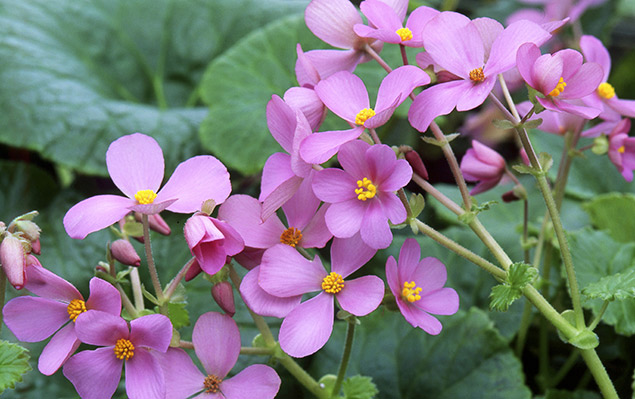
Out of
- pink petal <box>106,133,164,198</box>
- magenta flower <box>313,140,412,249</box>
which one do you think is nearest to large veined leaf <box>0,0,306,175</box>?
pink petal <box>106,133,164,198</box>

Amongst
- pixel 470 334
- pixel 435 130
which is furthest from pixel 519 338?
pixel 435 130

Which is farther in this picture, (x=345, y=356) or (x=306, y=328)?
(x=345, y=356)

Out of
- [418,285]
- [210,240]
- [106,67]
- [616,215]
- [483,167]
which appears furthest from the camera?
[106,67]

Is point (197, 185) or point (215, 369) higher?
point (197, 185)

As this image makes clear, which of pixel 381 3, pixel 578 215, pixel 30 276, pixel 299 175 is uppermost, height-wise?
pixel 381 3

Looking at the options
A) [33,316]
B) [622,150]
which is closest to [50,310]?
[33,316]

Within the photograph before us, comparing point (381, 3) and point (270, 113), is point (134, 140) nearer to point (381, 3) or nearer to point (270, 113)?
point (270, 113)

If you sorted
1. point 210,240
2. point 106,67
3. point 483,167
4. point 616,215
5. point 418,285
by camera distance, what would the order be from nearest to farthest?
point 210,240, point 418,285, point 483,167, point 616,215, point 106,67

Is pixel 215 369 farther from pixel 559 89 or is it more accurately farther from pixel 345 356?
pixel 559 89
